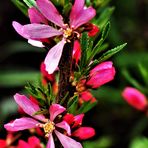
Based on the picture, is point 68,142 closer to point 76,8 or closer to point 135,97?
point 76,8

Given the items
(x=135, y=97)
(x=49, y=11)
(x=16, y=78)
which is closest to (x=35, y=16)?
(x=49, y=11)

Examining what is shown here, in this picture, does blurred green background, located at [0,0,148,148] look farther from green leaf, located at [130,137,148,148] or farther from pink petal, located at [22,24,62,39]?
pink petal, located at [22,24,62,39]

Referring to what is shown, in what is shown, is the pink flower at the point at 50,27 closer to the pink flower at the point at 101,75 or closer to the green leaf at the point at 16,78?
the pink flower at the point at 101,75

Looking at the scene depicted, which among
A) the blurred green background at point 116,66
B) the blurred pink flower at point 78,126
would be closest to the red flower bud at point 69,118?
the blurred pink flower at point 78,126

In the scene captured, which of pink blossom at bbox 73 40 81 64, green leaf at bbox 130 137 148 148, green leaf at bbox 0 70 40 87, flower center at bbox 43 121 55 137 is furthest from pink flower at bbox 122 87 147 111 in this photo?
green leaf at bbox 0 70 40 87

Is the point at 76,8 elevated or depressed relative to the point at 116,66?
elevated

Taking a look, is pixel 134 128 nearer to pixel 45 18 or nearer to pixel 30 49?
pixel 30 49
